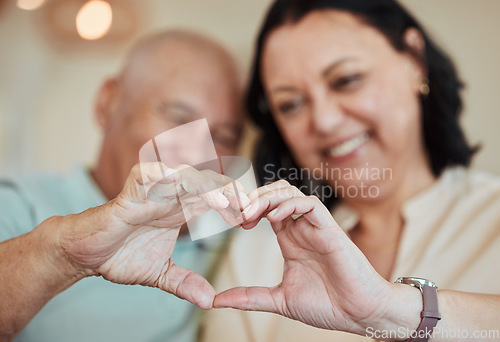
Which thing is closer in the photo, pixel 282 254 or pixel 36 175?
pixel 282 254

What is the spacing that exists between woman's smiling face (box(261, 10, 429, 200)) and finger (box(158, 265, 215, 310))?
0.27 metres

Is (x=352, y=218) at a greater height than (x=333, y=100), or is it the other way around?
(x=333, y=100)

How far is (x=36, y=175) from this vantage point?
859 millimetres

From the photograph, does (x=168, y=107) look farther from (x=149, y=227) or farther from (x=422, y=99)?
(x=422, y=99)

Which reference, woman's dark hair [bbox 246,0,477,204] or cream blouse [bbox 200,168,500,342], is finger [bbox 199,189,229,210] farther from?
woman's dark hair [bbox 246,0,477,204]

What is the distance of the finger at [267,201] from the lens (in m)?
0.40

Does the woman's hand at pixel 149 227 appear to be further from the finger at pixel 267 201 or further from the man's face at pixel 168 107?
the man's face at pixel 168 107

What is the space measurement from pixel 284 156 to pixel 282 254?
0.35 m

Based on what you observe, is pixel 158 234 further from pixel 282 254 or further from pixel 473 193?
pixel 473 193

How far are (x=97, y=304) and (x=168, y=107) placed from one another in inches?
12.2

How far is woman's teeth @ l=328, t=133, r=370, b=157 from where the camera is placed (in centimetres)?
66

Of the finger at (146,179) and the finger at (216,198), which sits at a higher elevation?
the finger at (146,179)

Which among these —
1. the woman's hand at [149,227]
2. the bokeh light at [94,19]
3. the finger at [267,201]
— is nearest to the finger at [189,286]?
the woman's hand at [149,227]

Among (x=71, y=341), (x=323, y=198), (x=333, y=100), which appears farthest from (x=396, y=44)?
(x=71, y=341)
